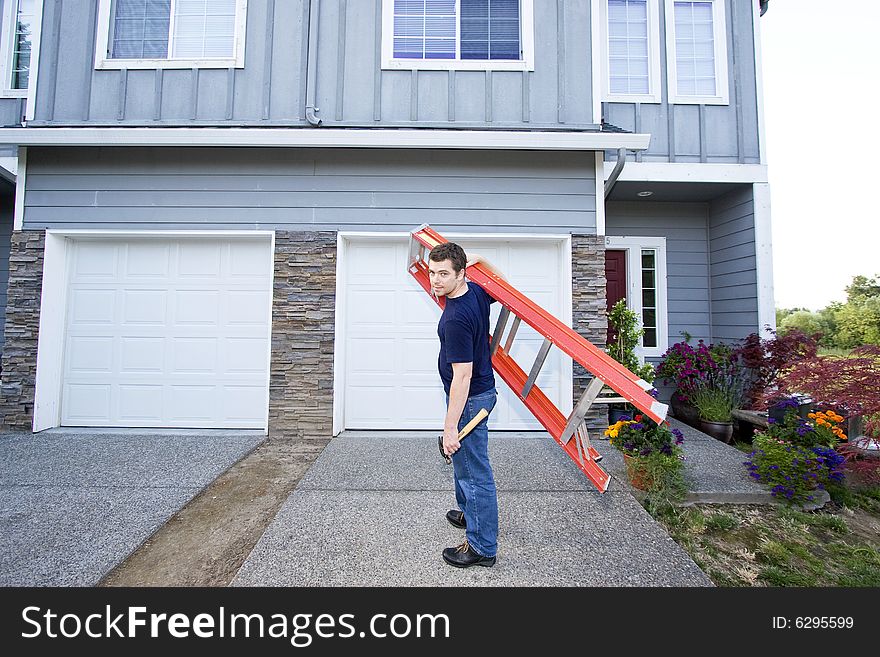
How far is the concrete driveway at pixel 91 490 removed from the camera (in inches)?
89.7

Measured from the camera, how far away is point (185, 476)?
11.2 ft

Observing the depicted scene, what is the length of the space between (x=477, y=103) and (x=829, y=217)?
17877 mm

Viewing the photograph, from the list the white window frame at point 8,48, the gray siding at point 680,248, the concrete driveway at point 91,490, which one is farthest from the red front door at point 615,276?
the white window frame at point 8,48

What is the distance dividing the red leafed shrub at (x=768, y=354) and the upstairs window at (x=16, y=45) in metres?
9.61

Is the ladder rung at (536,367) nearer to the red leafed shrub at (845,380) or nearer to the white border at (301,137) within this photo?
the red leafed shrub at (845,380)

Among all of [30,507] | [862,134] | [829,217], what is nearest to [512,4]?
[30,507]

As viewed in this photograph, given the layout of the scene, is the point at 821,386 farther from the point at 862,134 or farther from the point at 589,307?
the point at 862,134

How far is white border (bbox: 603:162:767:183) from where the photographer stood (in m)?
5.19

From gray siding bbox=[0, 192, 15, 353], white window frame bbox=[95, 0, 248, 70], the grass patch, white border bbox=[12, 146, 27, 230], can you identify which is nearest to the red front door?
the grass patch

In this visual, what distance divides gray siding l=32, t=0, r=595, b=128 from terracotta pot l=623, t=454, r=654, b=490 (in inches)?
140

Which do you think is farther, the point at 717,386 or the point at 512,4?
the point at 717,386

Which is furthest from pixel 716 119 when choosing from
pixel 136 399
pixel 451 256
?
pixel 136 399

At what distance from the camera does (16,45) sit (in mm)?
5512

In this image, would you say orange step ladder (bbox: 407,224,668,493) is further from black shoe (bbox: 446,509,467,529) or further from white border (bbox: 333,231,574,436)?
white border (bbox: 333,231,574,436)
